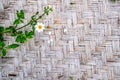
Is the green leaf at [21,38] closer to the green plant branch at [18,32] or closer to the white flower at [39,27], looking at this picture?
the green plant branch at [18,32]

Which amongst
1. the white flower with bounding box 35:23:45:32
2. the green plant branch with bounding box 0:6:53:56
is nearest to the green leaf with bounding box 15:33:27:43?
the green plant branch with bounding box 0:6:53:56

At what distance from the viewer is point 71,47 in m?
2.39

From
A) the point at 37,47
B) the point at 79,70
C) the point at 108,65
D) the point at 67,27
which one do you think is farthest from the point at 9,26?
the point at 108,65

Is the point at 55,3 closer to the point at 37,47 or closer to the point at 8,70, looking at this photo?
the point at 37,47

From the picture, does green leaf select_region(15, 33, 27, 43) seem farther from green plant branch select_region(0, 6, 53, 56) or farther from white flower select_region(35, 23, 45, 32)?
white flower select_region(35, 23, 45, 32)

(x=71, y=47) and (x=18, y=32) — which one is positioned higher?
(x=18, y=32)

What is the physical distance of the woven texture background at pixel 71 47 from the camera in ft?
7.74

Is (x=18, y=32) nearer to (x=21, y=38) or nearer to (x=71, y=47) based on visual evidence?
(x=21, y=38)

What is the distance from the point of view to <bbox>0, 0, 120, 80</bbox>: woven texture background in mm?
2359

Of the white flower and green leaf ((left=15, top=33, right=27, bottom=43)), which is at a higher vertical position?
the white flower

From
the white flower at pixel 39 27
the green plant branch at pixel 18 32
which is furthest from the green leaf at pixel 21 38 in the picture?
the white flower at pixel 39 27

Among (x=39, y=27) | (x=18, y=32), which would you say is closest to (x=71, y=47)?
(x=39, y=27)

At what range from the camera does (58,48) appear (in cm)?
240

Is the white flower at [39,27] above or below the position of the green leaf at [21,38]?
above
